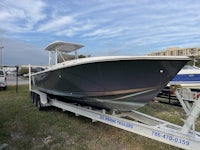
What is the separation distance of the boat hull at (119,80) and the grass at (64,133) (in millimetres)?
633

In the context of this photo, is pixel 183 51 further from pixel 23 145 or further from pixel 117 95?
pixel 23 145

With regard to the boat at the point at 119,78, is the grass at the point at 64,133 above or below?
below

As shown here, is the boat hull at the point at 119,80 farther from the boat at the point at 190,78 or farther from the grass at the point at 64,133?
the boat at the point at 190,78

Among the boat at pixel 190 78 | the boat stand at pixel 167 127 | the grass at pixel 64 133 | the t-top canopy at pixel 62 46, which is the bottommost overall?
the grass at pixel 64 133

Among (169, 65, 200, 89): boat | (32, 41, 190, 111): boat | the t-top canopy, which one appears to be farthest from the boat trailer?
(169, 65, 200, 89): boat

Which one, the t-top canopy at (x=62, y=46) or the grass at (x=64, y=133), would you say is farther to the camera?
the t-top canopy at (x=62, y=46)

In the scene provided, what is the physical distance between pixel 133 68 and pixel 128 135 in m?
1.58

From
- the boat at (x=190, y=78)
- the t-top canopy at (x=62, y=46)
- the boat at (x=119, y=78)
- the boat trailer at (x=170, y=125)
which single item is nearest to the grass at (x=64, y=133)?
the boat trailer at (x=170, y=125)

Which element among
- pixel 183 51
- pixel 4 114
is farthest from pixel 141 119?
pixel 4 114

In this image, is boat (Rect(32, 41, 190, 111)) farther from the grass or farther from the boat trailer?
the grass

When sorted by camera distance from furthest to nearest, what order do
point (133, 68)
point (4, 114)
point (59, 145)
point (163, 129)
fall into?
point (4, 114), point (59, 145), point (133, 68), point (163, 129)

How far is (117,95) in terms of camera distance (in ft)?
13.7

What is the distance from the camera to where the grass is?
163 inches

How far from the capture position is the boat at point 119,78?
3.63m
